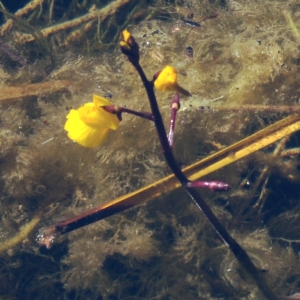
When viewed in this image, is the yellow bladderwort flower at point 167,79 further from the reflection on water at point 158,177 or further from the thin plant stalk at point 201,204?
the reflection on water at point 158,177

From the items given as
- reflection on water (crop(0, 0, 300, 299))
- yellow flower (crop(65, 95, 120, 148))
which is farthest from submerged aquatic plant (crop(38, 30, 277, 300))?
reflection on water (crop(0, 0, 300, 299))

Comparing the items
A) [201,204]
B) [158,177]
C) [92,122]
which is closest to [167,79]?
[92,122]

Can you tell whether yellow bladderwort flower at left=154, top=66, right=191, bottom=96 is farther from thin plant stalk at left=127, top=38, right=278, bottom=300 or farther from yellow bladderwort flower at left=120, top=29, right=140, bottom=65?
yellow bladderwort flower at left=120, top=29, right=140, bottom=65

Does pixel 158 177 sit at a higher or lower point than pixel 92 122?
lower

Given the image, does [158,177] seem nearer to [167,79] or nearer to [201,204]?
[201,204]

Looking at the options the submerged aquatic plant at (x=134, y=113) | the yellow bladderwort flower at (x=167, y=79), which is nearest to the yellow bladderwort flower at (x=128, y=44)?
the submerged aquatic plant at (x=134, y=113)
